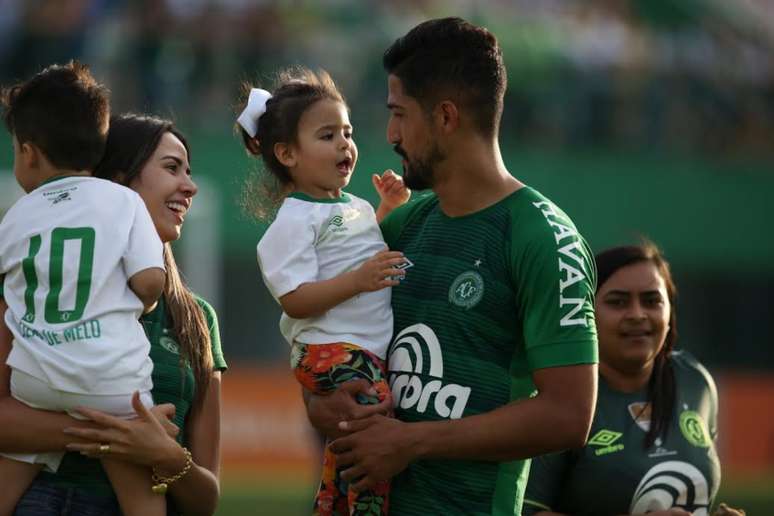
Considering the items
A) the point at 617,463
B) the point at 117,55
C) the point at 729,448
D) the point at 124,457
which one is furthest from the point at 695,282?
the point at 124,457

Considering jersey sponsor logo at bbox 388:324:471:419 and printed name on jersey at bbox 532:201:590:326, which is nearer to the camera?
printed name on jersey at bbox 532:201:590:326

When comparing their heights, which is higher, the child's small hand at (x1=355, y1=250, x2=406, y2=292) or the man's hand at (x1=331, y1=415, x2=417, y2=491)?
the child's small hand at (x1=355, y1=250, x2=406, y2=292)

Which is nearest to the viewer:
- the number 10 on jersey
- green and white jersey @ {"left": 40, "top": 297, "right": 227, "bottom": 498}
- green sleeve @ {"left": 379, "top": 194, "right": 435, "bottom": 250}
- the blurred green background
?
the number 10 on jersey

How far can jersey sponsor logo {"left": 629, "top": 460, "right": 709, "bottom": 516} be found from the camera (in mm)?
4918

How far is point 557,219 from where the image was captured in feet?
13.4

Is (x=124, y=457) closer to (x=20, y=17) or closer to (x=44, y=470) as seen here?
(x=44, y=470)

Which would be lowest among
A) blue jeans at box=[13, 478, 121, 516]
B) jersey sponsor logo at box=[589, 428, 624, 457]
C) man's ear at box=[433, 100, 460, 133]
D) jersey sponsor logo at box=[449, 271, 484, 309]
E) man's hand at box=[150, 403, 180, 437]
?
blue jeans at box=[13, 478, 121, 516]

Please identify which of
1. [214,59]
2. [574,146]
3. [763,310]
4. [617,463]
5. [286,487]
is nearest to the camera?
[617,463]

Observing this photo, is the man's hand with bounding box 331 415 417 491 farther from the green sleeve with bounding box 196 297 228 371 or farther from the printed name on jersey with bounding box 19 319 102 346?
the printed name on jersey with bounding box 19 319 102 346

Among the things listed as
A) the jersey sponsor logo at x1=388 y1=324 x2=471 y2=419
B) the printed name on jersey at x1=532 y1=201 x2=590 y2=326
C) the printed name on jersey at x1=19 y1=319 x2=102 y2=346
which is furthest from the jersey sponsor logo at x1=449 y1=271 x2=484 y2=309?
the printed name on jersey at x1=19 y1=319 x2=102 y2=346

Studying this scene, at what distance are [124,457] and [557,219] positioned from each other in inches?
56.0

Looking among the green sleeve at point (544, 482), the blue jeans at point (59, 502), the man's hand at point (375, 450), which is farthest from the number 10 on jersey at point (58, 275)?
the green sleeve at point (544, 482)

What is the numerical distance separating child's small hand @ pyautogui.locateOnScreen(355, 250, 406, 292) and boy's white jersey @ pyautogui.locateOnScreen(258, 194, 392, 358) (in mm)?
120

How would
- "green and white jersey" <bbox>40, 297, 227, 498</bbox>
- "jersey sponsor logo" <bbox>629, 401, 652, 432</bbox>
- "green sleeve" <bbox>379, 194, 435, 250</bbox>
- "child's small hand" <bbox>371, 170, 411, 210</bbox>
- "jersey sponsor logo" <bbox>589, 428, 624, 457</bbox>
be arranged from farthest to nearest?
"jersey sponsor logo" <bbox>629, 401, 652, 432</bbox>
"jersey sponsor logo" <bbox>589, 428, 624, 457</bbox>
"child's small hand" <bbox>371, 170, 411, 210</bbox>
"green sleeve" <bbox>379, 194, 435, 250</bbox>
"green and white jersey" <bbox>40, 297, 227, 498</bbox>
